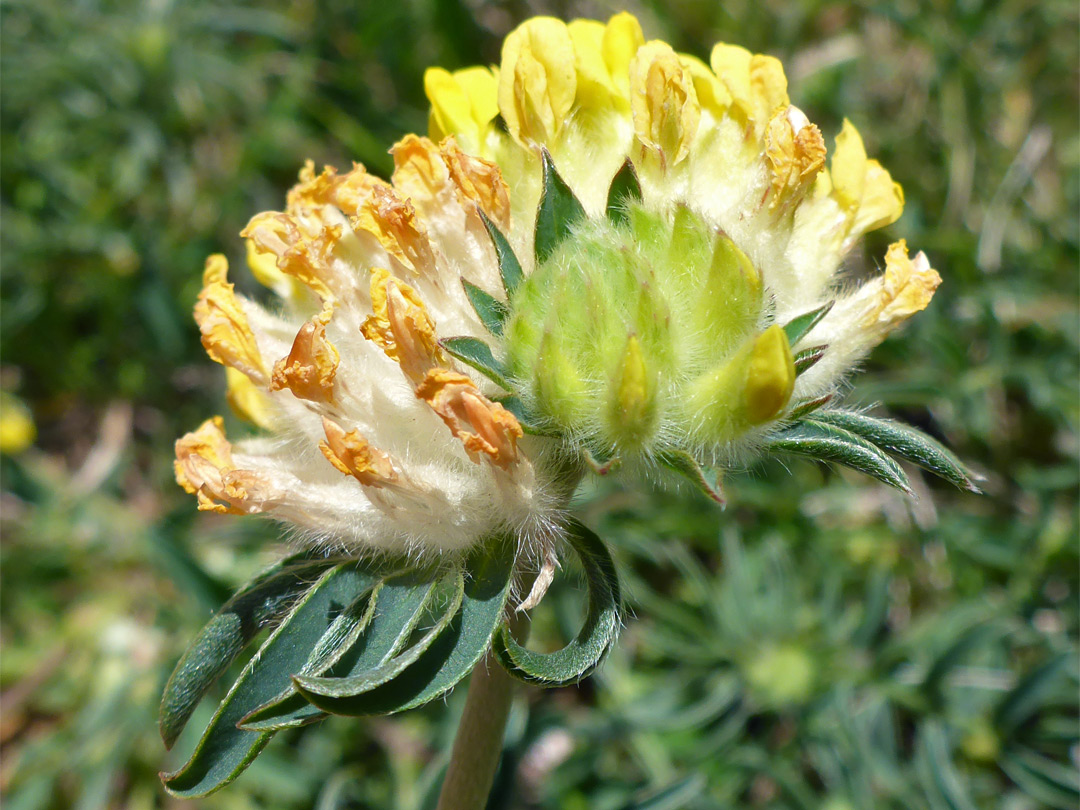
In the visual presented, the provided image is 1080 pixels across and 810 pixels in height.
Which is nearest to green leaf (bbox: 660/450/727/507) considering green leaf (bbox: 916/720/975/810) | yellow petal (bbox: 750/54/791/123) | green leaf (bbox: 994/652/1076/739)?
yellow petal (bbox: 750/54/791/123)

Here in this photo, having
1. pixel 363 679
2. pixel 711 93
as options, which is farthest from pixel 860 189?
pixel 363 679

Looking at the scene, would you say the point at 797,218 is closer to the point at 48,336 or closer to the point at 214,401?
the point at 214,401

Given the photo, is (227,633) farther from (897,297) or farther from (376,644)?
(897,297)

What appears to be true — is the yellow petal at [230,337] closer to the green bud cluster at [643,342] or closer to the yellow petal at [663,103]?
the green bud cluster at [643,342]

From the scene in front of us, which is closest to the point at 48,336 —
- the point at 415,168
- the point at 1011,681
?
the point at 415,168

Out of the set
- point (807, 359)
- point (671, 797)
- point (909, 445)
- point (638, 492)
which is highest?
point (807, 359)
